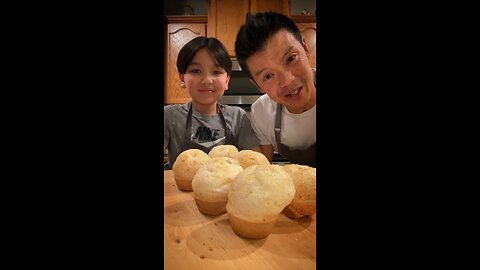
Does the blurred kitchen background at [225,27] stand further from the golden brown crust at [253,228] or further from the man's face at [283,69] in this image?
the golden brown crust at [253,228]

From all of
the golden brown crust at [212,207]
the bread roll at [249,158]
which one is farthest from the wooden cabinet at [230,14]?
the golden brown crust at [212,207]

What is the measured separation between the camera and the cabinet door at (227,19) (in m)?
0.51

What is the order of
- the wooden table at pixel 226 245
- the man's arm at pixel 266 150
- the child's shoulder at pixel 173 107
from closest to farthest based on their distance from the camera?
1. the wooden table at pixel 226 245
2. the child's shoulder at pixel 173 107
3. the man's arm at pixel 266 150

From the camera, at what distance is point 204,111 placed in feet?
2.01

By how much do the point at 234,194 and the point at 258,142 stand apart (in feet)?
0.52

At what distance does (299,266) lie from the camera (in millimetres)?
463

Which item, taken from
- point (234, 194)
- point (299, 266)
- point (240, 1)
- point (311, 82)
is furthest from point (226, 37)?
point (299, 266)

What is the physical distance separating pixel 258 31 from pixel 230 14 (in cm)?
6

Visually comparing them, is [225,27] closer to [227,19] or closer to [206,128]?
[227,19]

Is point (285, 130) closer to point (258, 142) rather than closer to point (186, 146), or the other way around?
point (258, 142)

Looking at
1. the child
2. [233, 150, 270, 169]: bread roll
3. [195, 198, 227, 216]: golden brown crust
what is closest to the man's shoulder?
the child

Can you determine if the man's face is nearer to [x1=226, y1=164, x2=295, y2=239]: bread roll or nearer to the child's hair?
the child's hair

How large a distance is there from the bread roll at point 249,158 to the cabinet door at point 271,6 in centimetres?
31

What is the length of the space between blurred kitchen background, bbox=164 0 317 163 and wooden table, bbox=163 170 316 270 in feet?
0.86
